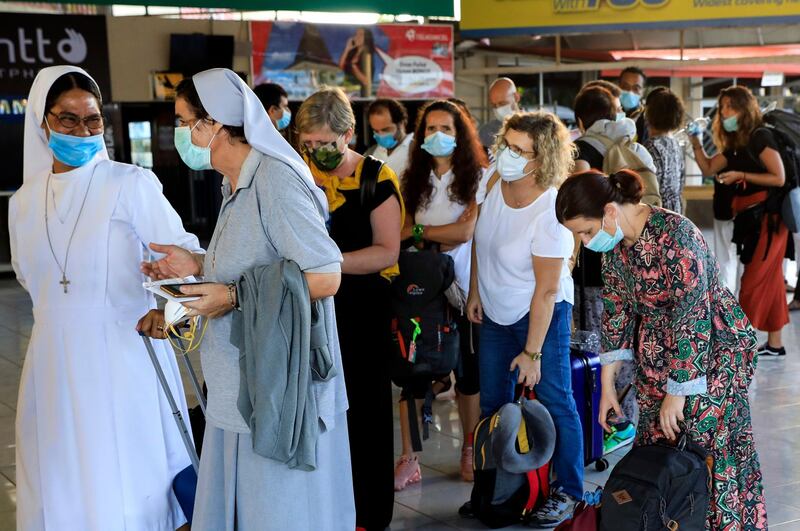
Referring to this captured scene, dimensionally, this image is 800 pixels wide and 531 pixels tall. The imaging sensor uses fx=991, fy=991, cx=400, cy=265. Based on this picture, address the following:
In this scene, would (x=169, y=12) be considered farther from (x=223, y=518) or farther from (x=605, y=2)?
(x=223, y=518)

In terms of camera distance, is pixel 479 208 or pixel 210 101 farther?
pixel 479 208

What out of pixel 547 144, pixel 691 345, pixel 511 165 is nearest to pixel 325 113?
pixel 511 165

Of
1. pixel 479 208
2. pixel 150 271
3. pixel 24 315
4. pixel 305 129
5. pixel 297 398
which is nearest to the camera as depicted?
pixel 297 398

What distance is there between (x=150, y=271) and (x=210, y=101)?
26.7 inches

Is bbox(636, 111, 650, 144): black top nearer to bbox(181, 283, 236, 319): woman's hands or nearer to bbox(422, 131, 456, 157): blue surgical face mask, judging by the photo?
bbox(422, 131, 456, 157): blue surgical face mask

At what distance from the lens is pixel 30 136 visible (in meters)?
3.41

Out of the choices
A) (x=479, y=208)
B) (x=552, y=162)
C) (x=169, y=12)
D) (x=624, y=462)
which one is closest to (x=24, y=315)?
(x=169, y=12)

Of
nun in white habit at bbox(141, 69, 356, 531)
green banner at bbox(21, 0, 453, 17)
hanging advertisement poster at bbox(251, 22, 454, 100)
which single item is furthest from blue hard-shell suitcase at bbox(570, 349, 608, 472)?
hanging advertisement poster at bbox(251, 22, 454, 100)

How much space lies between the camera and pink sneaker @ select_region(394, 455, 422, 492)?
182 inches

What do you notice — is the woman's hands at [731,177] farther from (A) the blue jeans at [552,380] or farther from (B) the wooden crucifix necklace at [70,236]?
(B) the wooden crucifix necklace at [70,236]

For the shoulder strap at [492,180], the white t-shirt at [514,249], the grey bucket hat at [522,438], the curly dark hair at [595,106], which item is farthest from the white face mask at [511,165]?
the curly dark hair at [595,106]

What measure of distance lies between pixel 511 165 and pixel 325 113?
0.77 metres

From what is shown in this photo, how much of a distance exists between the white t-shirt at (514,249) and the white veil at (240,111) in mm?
1361

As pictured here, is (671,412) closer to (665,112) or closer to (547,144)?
(547,144)
